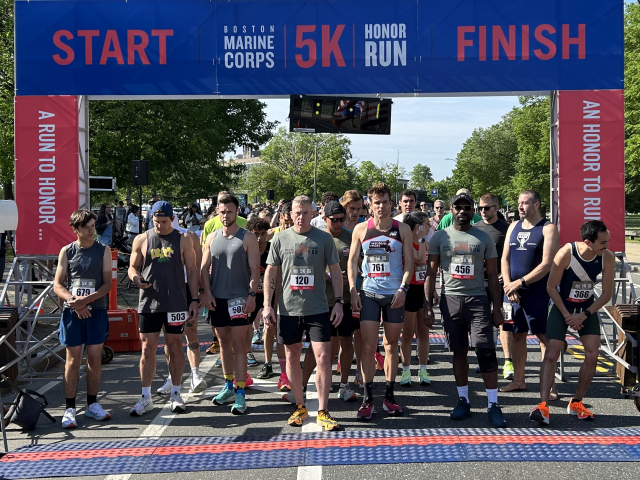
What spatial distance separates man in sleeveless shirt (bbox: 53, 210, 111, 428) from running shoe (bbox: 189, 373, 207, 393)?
1.20 meters

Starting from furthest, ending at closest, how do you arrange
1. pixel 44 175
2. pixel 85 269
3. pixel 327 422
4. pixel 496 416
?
pixel 44 175
pixel 85 269
pixel 496 416
pixel 327 422

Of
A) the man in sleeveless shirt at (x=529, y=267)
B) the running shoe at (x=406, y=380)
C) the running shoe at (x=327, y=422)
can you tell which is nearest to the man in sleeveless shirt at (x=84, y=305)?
the running shoe at (x=327, y=422)

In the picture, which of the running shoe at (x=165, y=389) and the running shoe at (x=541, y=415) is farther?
the running shoe at (x=165, y=389)

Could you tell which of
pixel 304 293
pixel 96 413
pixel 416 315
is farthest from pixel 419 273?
pixel 96 413

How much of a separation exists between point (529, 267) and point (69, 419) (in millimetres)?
4687

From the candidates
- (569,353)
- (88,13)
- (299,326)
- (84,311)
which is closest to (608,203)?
(569,353)

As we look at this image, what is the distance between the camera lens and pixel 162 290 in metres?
6.68

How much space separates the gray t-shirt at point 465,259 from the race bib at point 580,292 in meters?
0.78

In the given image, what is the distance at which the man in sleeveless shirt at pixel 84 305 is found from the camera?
654 centimetres

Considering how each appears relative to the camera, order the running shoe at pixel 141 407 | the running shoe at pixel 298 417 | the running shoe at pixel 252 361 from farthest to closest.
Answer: the running shoe at pixel 252 361
the running shoe at pixel 141 407
the running shoe at pixel 298 417

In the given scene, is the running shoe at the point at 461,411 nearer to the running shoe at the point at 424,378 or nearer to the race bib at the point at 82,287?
the running shoe at the point at 424,378

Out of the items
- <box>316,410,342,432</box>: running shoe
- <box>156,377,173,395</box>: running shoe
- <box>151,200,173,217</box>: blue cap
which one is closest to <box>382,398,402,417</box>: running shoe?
<box>316,410,342,432</box>: running shoe

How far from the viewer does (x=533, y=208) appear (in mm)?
7094

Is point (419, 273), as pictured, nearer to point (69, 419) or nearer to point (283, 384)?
point (283, 384)
